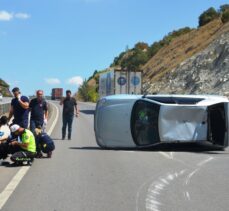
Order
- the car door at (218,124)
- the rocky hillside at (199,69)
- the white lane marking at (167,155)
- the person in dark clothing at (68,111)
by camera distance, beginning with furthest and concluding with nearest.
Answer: the rocky hillside at (199,69) < the person in dark clothing at (68,111) < the car door at (218,124) < the white lane marking at (167,155)

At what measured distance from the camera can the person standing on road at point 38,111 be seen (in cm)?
1524

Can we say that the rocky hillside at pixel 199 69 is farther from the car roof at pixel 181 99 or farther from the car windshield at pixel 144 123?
the car windshield at pixel 144 123

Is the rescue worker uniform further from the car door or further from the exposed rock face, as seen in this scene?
the exposed rock face

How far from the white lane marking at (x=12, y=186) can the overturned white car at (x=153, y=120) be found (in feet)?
14.6

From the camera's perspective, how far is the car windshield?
607 inches

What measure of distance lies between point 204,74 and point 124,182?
48.7 m

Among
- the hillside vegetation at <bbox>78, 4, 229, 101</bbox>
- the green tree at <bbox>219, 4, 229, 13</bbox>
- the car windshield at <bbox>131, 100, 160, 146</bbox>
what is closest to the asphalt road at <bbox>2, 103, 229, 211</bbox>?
the car windshield at <bbox>131, 100, 160, 146</bbox>

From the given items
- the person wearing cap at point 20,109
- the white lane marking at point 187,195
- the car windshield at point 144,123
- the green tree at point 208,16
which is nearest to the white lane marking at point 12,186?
the person wearing cap at point 20,109

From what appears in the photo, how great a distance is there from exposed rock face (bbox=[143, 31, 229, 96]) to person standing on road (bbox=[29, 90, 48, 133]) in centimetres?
3338

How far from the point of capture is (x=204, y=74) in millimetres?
57375

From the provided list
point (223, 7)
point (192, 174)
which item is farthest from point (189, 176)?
point (223, 7)

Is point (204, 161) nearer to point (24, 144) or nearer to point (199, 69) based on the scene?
point (24, 144)

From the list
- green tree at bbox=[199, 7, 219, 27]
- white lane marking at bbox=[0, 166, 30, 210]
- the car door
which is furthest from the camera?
green tree at bbox=[199, 7, 219, 27]

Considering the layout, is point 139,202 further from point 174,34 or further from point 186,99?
point 174,34
